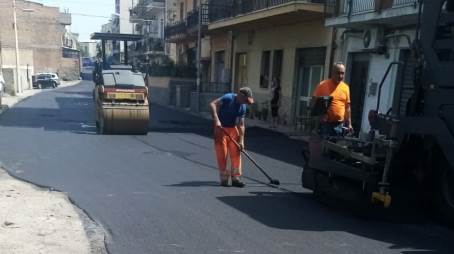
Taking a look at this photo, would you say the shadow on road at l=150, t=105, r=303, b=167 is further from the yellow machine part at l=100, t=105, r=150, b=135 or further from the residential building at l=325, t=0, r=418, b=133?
the residential building at l=325, t=0, r=418, b=133

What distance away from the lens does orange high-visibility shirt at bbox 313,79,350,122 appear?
7281 mm

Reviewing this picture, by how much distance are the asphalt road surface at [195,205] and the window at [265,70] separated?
9.52 m

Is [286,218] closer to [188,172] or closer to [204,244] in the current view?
[204,244]

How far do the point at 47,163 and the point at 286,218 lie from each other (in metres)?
5.51

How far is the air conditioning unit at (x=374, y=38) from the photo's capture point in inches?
540

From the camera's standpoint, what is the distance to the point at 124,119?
14.9 m

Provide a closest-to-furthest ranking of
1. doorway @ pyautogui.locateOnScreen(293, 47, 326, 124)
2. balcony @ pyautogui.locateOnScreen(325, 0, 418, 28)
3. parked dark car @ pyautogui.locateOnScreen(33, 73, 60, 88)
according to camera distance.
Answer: balcony @ pyautogui.locateOnScreen(325, 0, 418, 28) → doorway @ pyautogui.locateOnScreen(293, 47, 326, 124) → parked dark car @ pyautogui.locateOnScreen(33, 73, 60, 88)

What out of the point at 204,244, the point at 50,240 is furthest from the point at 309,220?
the point at 50,240

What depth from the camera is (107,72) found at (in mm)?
16016

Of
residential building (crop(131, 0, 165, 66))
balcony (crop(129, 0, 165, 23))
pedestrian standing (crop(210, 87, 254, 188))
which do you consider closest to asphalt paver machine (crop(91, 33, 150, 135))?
pedestrian standing (crop(210, 87, 254, 188))

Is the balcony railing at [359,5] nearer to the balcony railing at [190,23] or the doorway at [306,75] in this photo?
the doorway at [306,75]

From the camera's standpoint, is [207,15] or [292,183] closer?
A: [292,183]

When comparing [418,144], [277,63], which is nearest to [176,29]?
[277,63]

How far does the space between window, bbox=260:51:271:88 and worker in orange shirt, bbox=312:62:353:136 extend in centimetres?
1439
